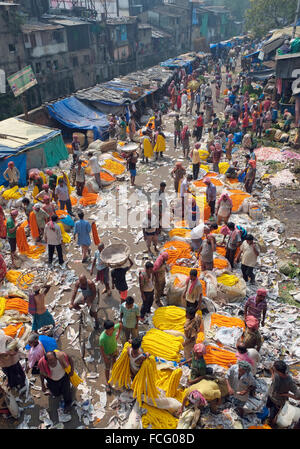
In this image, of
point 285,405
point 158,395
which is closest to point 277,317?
point 285,405

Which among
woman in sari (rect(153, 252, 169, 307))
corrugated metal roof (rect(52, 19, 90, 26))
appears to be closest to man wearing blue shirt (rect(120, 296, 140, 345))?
woman in sari (rect(153, 252, 169, 307))

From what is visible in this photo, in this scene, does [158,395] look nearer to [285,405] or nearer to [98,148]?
[285,405]

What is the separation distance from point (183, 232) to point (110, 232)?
7.74ft

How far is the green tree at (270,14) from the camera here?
4025 centimetres

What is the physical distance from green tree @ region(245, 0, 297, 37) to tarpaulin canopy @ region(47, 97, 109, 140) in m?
34.0

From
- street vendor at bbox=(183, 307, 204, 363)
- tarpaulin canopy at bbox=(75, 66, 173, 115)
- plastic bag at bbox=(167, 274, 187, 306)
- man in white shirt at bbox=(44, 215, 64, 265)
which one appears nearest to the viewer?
street vendor at bbox=(183, 307, 204, 363)

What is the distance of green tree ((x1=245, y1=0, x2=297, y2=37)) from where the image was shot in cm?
4025

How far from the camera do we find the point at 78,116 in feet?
62.1

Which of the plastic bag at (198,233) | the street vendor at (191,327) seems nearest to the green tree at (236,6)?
the plastic bag at (198,233)

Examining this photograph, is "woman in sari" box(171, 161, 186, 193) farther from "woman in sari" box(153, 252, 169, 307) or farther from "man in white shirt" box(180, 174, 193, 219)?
"woman in sari" box(153, 252, 169, 307)

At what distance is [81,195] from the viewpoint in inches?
503

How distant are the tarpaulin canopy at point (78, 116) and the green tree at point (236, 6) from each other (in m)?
70.5

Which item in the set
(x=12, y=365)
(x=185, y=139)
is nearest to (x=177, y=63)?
(x=185, y=139)

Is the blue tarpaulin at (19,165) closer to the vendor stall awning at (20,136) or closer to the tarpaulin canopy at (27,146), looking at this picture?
the tarpaulin canopy at (27,146)
